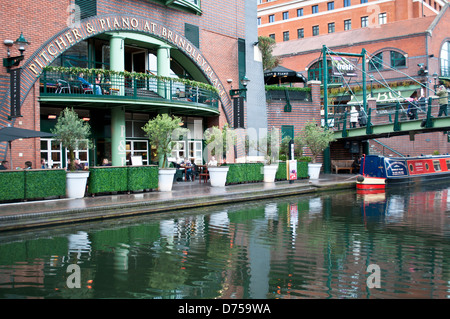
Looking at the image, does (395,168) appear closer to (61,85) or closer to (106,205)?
(106,205)

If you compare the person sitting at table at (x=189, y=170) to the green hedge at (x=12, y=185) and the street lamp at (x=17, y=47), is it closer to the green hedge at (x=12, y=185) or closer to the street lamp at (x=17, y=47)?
the street lamp at (x=17, y=47)

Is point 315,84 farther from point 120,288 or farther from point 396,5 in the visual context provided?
point 396,5

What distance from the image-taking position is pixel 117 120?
60.2 ft

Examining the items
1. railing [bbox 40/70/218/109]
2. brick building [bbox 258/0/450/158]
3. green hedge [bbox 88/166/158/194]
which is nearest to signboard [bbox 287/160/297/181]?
railing [bbox 40/70/218/109]

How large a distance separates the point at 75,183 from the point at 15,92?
163 inches

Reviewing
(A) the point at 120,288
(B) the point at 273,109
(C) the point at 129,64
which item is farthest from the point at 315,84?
(A) the point at 120,288

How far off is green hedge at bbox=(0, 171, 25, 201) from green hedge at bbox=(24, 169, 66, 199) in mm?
140

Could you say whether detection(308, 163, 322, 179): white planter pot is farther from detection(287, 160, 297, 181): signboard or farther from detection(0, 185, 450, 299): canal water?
detection(0, 185, 450, 299): canal water

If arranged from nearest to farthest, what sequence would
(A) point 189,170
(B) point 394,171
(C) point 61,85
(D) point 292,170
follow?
1. (C) point 61,85
2. (D) point 292,170
3. (A) point 189,170
4. (B) point 394,171

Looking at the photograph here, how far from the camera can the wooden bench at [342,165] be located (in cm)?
2642

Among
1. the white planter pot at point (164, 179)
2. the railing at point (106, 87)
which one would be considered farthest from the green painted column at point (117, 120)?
the white planter pot at point (164, 179)

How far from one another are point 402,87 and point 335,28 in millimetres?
18780

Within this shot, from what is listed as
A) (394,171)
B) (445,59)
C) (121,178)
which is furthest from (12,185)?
(445,59)

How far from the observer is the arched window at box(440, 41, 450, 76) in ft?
121
